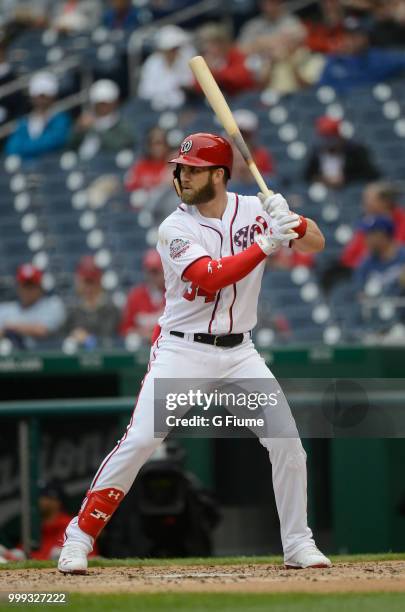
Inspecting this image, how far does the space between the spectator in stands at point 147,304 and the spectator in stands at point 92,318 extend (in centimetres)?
11

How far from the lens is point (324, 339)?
876 centimetres

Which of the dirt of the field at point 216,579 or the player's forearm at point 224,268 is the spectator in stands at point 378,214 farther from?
the player's forearm at point 224,268

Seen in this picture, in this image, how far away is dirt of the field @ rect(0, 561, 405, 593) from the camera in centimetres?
442

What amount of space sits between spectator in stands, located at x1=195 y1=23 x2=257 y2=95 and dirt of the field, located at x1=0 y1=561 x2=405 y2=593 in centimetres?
667

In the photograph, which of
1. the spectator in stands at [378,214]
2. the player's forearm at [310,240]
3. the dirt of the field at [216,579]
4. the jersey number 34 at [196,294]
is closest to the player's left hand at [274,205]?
the player's forearm at [310,240]

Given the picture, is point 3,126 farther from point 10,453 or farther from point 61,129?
point 10,453

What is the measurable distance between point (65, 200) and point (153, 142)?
105 cm

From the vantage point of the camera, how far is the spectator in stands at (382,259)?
28.6 ft

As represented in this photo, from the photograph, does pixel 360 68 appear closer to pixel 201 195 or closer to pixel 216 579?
pixel 201 195

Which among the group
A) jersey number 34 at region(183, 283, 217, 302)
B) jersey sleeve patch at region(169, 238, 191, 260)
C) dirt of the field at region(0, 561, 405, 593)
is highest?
jersey sleeve patch at region(169, 238, 191, 260)

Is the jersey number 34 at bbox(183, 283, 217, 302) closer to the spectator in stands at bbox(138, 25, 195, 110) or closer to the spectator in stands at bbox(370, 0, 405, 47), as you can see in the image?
the spectator in stands at bbox(138, 25, 195, 110)

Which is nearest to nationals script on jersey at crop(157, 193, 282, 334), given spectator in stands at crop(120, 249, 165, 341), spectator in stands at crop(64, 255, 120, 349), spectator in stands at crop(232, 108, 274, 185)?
spectator in stands at crop(120, 249, 165, 341)

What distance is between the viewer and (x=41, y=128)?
11406mm

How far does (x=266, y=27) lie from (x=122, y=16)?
5.70 feet
